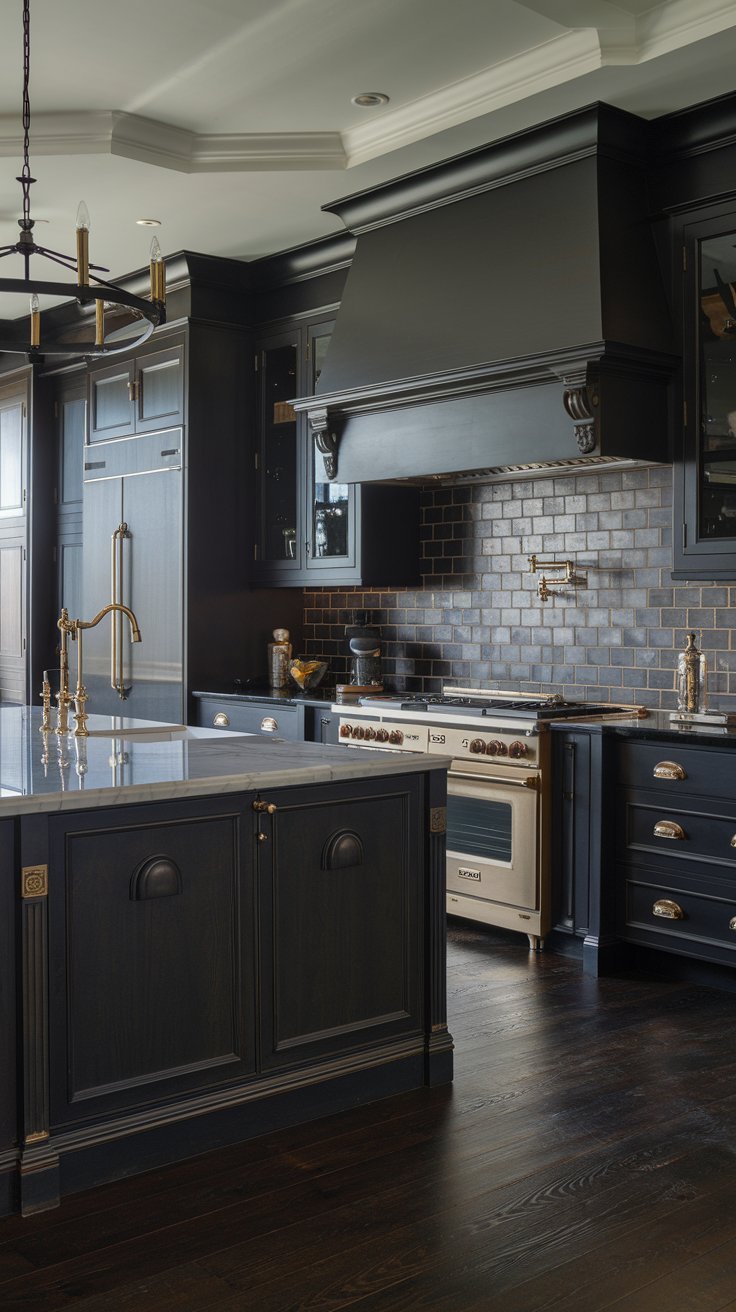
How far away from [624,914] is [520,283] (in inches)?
92.2

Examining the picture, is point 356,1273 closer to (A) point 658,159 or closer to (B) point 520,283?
(B) point 520,283

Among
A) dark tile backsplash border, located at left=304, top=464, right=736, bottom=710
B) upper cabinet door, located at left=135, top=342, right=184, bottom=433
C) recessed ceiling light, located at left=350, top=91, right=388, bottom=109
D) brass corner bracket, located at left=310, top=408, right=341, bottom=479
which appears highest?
recessed ceiling light, located at left=350, top=91, right=388, bottom=109

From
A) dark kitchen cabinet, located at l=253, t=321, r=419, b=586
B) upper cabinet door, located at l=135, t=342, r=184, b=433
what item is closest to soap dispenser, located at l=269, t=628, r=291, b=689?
dark kitchen cabinet, located at l=253, t=321, r=419, b=586

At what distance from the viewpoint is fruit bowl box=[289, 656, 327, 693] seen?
5.95 meters

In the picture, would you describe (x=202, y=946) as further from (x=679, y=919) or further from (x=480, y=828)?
(x=480, y=828)

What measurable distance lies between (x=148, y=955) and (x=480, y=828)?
217 cm

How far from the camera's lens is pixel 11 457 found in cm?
779

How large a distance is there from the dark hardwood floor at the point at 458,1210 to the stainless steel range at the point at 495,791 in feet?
3.41

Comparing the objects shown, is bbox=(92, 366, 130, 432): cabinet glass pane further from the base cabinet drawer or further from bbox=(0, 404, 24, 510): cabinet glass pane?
the base cabinet drawer

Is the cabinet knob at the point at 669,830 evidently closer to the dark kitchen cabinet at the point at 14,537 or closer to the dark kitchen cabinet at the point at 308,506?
the dark kitchen cabinet at the point at 308,506

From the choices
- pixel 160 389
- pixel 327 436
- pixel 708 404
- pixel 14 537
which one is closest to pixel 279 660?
pixel 327 436

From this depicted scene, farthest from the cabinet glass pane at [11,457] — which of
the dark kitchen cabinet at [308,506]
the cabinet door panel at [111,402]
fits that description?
the dark kitchen cabinet at [308,506]

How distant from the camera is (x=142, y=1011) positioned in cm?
278

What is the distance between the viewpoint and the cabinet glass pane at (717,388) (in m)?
4.21
